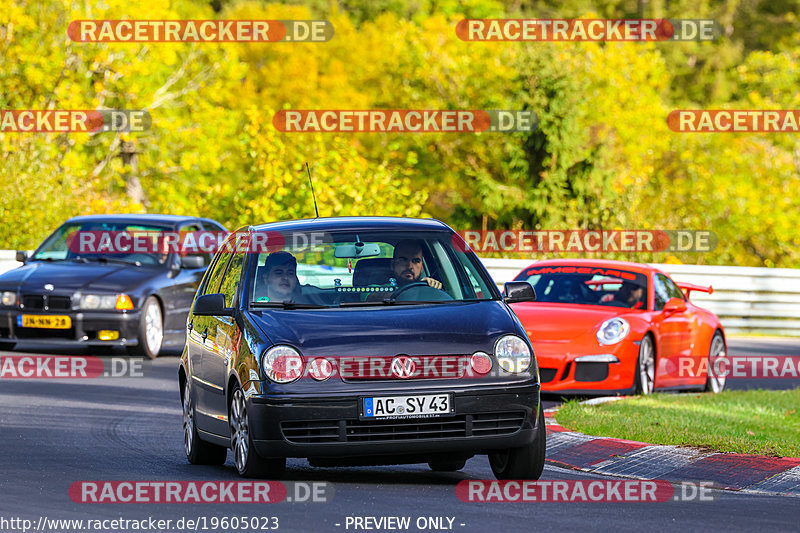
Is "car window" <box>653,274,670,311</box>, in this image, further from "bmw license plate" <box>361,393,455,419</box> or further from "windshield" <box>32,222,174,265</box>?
"bmw license plate" <box>361,393,455,419</box>

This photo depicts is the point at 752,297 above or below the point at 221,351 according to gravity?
below

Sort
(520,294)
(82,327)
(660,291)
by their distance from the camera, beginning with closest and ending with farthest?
(520,294) < (660,291) < (82,327)

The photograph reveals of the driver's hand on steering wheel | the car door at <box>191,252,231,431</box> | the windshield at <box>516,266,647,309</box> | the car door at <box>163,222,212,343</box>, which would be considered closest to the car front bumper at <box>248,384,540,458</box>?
the driver's hand on steering wheel

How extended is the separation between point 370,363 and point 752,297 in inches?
828

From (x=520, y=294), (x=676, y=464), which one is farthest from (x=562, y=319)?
(x=520, y=294)

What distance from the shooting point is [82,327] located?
736 inches

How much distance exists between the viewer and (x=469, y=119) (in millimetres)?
62906

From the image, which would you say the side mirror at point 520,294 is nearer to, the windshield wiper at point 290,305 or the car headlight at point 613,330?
the windshield wiper at point 290,305

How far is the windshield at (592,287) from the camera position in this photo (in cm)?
1639

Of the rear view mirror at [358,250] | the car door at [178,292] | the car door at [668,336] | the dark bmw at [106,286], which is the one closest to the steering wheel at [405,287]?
the rear view mirror at [358,250]

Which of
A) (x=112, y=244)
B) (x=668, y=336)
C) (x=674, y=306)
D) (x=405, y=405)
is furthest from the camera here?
(x=112, y=244)

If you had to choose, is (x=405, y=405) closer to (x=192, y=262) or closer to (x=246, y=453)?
(x=246, y=453)

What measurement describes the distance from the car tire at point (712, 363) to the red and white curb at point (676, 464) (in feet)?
19.0

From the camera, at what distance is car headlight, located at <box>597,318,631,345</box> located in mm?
15148
